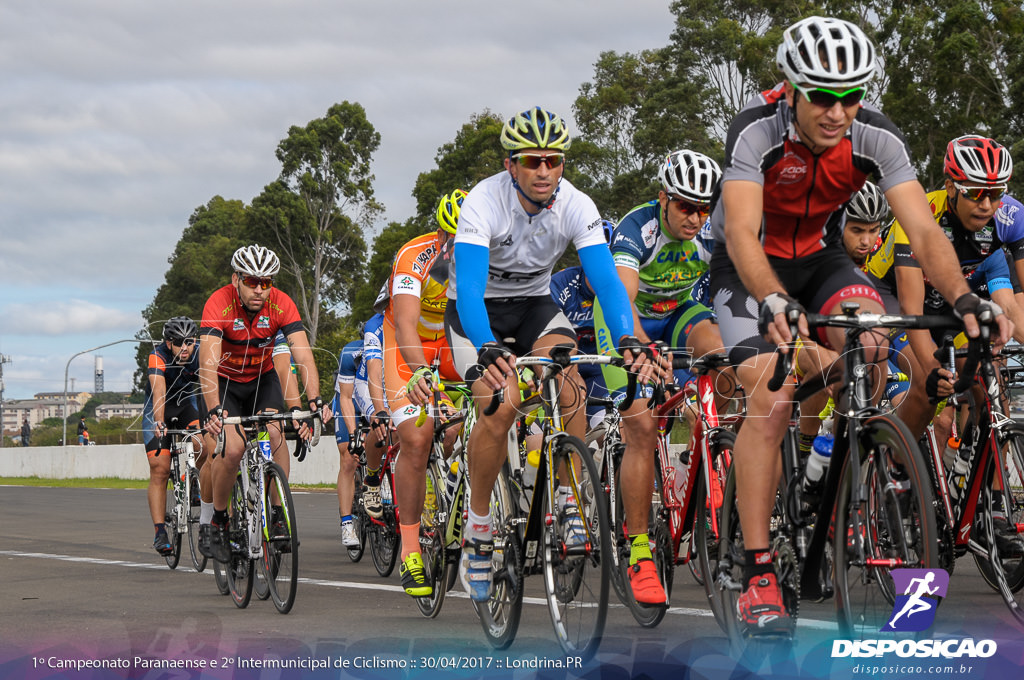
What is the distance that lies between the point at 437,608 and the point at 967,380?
3.60 meters

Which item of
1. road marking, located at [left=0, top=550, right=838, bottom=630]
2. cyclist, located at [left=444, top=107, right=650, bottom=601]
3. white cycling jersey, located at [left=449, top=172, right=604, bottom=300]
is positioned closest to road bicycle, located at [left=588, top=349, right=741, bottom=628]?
road marking, located at [left=0, top=550, right=838, bottom=630]

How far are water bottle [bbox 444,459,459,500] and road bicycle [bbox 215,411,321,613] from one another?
1.02m

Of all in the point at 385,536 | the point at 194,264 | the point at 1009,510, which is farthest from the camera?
the point at 194,264

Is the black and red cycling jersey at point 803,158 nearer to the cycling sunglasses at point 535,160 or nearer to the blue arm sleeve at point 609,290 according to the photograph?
the blue arm sleeve at point 609,290

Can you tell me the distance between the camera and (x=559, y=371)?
5.63 m

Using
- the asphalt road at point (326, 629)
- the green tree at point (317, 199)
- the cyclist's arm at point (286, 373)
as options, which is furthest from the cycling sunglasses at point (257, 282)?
the green tree at point (317, 199)

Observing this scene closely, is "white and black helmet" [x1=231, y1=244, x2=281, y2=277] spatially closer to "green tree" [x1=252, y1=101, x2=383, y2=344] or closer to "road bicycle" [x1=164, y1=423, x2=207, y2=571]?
"road bicycle" [x1=164, y1=423, x2=207, y2=571]

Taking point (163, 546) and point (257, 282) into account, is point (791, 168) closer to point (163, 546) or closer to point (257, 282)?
point (257, 282)

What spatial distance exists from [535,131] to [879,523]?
8.26 feet

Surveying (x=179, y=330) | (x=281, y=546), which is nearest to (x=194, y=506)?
(x=179, y=330)

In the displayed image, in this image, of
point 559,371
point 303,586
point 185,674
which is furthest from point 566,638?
point 303,586

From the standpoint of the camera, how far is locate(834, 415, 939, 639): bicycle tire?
4.22 metres

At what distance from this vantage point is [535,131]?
6.02m

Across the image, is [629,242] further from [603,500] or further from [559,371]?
[603,500]
